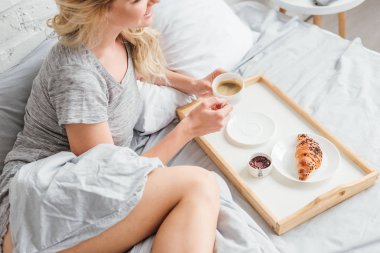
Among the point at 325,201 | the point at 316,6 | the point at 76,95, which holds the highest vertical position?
the point at 76,95

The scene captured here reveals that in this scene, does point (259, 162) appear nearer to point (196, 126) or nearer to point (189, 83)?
point (196, 126)

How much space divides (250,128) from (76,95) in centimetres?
54

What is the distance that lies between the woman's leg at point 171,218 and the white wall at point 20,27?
0.67 meters

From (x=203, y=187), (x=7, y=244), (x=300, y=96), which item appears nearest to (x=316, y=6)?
(x=300, y=96)

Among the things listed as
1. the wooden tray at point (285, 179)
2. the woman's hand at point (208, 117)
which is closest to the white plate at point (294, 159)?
the wooden tray at point (285, 179)

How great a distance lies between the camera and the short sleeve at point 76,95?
0.96 m

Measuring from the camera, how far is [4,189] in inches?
39.5

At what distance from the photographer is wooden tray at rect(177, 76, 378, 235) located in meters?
1.03

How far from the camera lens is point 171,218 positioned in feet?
3.01

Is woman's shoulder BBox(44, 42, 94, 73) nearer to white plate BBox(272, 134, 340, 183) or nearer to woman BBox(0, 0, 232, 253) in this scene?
woman BBox(0, 0, 232, 253)

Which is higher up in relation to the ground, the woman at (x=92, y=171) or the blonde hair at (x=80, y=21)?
the blonde hair at (x=80, y=21)

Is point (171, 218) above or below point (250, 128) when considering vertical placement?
above

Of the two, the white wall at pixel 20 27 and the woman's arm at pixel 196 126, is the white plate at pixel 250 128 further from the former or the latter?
the white wall at pixel 20 27

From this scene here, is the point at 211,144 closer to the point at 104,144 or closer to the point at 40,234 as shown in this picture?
the point at 104,144
